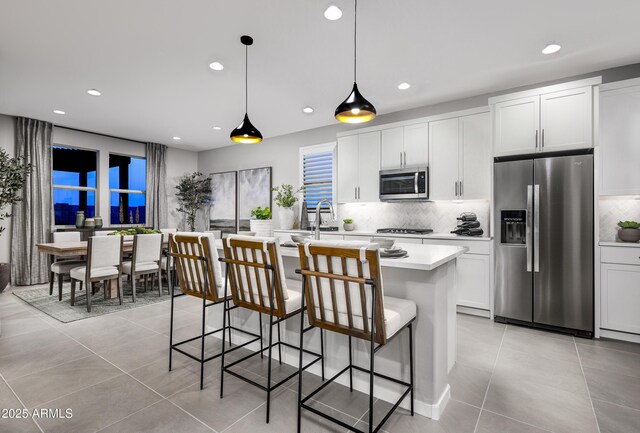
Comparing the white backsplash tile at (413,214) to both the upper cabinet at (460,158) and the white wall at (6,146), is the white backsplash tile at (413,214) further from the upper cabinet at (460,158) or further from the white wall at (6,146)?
the white wall at (6,146)

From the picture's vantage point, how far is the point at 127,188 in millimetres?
6891

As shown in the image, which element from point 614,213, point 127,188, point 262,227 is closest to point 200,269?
point 262,227

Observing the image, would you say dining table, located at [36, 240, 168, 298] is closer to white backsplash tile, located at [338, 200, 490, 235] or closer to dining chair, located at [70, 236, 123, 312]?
dining chair, located at [70, 236, 123, 312]

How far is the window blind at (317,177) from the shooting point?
5.70 m

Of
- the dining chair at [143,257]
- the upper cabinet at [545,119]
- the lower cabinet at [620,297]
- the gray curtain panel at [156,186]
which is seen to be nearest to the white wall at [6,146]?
the gray curtain panel at [156,186]

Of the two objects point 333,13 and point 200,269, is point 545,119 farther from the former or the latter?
point 200,269

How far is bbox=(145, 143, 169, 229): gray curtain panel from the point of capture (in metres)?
7.05

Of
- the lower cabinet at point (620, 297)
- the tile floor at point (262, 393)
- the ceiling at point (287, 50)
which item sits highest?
the ceiling at point (287, 50)

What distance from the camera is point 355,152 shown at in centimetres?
509

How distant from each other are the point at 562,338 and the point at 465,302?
97 cm

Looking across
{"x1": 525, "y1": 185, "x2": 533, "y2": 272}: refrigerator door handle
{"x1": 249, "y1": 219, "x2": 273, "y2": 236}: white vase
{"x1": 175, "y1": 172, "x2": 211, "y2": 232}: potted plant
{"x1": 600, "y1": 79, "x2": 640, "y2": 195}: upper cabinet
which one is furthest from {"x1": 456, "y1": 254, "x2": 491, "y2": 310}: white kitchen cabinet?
{"x1": 175, "y1": 172, "x2": 211, "y2": 232}: potted plant

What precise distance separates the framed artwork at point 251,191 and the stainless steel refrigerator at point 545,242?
4.35m

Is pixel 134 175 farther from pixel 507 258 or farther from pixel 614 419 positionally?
pixel 614 419

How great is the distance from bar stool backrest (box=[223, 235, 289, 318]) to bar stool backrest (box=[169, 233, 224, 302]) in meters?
0.21
